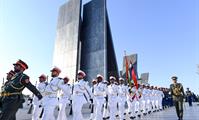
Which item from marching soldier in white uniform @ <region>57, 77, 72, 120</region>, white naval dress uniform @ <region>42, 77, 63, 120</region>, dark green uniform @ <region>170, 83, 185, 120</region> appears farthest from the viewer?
dark green uniform @ <region>170, 83, 185, 120</region>

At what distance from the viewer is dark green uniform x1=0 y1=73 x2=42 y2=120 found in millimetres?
4629

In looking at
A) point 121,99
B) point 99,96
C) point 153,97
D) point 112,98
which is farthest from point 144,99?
point 99,96

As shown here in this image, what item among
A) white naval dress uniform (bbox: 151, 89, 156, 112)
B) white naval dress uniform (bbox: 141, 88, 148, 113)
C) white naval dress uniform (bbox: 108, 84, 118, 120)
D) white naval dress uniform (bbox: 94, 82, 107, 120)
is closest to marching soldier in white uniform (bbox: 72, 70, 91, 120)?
white naval dress uniform (bbox: 94, 82, 107, 120)

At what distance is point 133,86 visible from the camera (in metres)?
14.3

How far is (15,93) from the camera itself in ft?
15.6

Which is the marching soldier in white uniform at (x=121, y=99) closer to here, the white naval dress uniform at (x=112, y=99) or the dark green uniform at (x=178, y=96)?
the white naval dress uniform at (x=112, y=99)

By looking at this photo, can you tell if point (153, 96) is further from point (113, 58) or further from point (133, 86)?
point (113, 58)

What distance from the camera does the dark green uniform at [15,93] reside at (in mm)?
4629

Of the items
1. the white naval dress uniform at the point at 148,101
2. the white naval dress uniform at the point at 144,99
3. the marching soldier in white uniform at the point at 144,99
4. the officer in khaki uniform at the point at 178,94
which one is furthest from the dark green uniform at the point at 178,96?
the white naval dress uniform at the point at 148,101

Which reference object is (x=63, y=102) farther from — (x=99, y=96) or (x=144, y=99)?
(x=144, y=99)

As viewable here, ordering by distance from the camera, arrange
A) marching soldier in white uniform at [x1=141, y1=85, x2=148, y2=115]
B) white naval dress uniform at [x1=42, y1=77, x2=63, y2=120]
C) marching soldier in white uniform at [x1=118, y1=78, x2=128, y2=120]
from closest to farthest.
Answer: white naval dress uniform at [x1=42, y1=77, x2=63, y2=120] < marching soldier in white uniform at [x1=118, y1=78, x2=128, y2=120] < marching soldier in white uniform at [x1=141, y1=85, x2=148, y2=115]

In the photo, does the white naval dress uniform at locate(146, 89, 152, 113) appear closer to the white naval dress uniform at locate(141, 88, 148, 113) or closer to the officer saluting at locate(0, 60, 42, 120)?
the white naval dress uniform at locate(141, 88, 148, 113)

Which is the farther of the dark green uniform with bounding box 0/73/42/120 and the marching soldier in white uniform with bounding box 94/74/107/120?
the marching soldier in white uniform with bounding box 94/74/107/120

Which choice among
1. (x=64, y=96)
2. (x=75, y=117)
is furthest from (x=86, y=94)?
(x=64, y=96)
